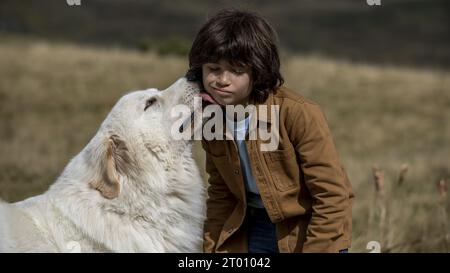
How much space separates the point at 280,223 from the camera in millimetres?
3980

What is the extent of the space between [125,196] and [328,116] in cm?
1146

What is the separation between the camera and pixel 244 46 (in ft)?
12.5

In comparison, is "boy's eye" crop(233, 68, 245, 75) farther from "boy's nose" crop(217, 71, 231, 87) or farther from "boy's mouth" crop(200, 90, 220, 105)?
"boy's mouth" crop(200, 90, 220, 105)

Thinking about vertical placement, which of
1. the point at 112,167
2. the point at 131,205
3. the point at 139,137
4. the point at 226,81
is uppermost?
the point at 226,81

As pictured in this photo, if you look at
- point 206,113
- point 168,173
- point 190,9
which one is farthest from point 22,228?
point 190,9

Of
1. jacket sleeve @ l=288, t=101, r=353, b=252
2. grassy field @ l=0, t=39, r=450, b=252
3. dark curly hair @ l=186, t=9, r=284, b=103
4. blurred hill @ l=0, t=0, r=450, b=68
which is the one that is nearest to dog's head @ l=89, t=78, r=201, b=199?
dark curly hair @ l=186, t=9, r=284, b=103

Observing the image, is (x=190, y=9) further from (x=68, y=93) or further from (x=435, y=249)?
(x=435, y=249)

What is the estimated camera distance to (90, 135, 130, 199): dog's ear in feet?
11.9

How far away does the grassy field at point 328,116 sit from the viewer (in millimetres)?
7168

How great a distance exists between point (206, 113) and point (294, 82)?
13.5m

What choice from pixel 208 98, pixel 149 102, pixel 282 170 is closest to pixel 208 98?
pixel 208 98

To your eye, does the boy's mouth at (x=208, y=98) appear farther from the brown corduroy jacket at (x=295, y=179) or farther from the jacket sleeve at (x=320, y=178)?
the jacket sleeve at (x=320, y=178)

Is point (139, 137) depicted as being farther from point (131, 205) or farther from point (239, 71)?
point (239, 71)
